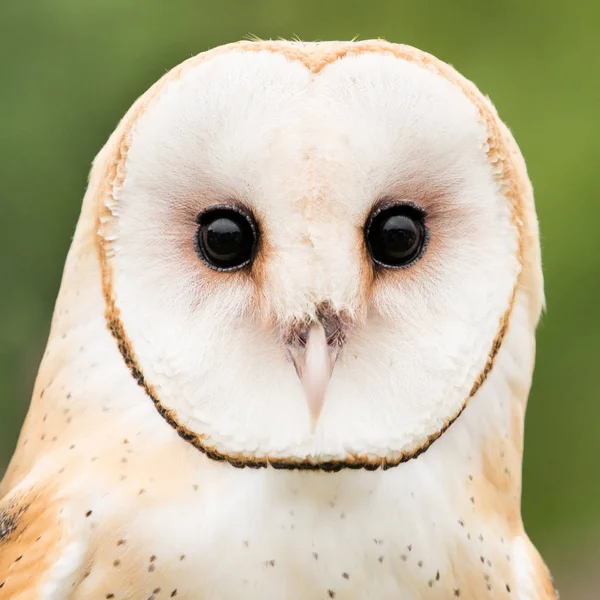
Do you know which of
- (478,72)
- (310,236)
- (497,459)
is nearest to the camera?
(310,236)

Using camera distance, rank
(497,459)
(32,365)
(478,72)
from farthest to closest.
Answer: (478,72) < (32,365) < (497,459)

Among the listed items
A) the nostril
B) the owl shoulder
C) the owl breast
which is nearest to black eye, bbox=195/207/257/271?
the nostril

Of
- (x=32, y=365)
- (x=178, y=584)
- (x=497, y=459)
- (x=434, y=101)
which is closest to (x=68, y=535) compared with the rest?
(x=178, y=584)

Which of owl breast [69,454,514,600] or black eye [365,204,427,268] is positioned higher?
black eye [365,204,427,268]

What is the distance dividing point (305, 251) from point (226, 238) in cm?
10

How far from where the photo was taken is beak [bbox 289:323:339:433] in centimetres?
111

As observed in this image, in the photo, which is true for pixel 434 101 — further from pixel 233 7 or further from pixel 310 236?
pixel 233 7

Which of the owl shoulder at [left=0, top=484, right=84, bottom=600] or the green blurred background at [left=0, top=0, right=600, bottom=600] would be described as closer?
the owl shoulder at [left=0, top=484, right=84, bottom=600]

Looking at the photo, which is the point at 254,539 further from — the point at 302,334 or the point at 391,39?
the point at 391,39

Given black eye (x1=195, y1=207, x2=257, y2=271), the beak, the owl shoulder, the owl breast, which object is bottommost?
the owl shoulder

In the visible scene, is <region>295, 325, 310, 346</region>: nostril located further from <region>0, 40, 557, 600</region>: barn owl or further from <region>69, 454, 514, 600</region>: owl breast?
<region>69, 454, 514, 600</region>: owl breast

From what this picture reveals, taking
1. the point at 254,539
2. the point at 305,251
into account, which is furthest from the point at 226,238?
the point at 254,539

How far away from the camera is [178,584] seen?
1.18 m

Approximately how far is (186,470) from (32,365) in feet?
6.78
